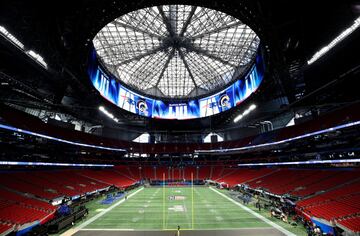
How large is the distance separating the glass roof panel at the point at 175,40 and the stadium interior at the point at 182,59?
10.8 inches

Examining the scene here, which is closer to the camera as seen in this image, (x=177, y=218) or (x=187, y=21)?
(x=177, y=218)

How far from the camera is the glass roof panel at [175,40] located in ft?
108

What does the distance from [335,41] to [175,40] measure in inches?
1050

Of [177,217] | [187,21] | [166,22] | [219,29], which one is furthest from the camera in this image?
[219,29]

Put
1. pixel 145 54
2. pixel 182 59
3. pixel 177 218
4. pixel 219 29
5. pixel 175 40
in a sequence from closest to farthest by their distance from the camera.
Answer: pixel 177 218
pixel 219 29
pixel 175 40
pixel 145 54
pixel 182 59

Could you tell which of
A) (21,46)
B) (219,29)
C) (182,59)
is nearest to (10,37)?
(21,46)

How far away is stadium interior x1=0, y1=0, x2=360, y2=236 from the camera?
17969 millimetres

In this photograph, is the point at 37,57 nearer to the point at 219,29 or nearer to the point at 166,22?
the point at 166,22

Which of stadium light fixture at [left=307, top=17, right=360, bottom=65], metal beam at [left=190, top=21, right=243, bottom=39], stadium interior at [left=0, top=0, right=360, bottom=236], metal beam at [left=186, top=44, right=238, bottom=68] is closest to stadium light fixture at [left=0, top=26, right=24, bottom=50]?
stadium interior at [left=0, top=0, right=360, bottom=236]

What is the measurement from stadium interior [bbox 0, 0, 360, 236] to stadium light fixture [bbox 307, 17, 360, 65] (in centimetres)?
16

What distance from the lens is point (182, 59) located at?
47000 millimetres

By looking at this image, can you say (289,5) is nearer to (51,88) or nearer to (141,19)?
(141,19)

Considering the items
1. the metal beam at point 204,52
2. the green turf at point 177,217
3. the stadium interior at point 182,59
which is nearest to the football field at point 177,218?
the green turf at point 177,217

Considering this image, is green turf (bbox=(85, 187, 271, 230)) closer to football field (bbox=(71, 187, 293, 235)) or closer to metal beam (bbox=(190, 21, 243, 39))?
football field (bbox=(71, 187, 293, 235))
